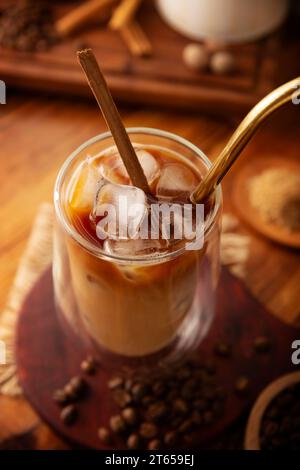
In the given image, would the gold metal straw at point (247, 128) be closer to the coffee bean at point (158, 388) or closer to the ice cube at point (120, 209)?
the ice cube at point (120, 209)

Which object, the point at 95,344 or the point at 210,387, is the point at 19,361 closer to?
the point at 95,344

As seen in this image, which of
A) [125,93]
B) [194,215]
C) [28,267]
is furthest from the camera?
[125,93]

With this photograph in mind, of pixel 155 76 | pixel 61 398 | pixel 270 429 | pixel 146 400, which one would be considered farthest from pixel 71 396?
pixel 155 76

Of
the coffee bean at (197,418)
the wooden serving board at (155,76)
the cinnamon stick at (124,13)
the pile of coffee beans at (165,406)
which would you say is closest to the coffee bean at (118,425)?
the pile of coffee beans at (165,406)
